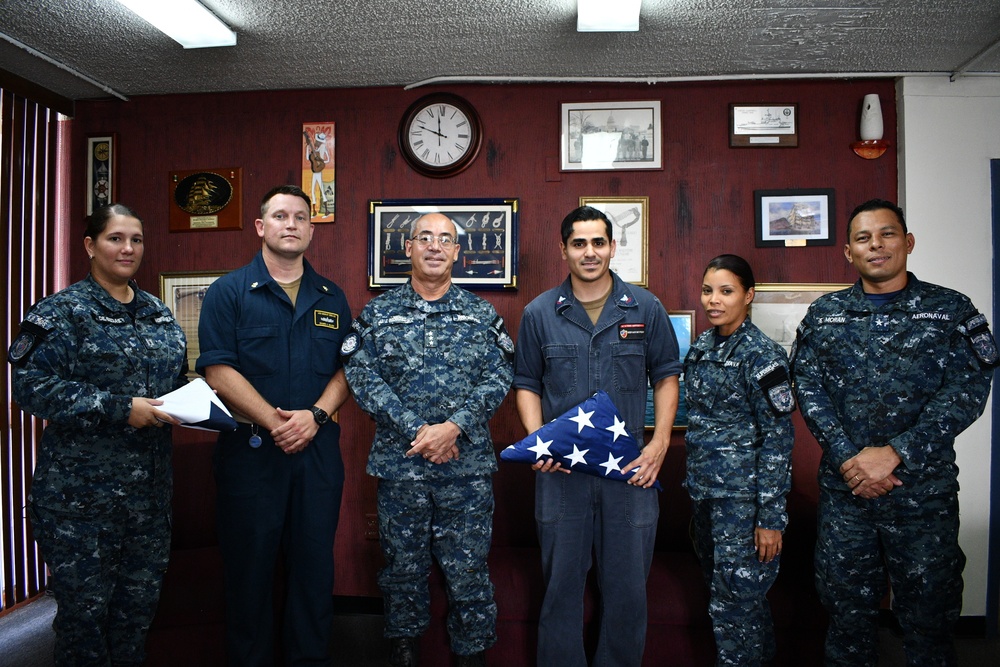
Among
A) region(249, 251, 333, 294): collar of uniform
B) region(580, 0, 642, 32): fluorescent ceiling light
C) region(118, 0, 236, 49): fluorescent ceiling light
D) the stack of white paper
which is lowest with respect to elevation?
the stack of white paper

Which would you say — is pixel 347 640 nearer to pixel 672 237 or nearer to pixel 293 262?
pixel 293 262

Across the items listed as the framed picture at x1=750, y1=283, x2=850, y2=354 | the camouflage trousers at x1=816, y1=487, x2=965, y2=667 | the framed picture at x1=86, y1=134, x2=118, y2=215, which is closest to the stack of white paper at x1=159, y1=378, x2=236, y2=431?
the framed picture at x1=86, y1=134, x2=118, y2=215

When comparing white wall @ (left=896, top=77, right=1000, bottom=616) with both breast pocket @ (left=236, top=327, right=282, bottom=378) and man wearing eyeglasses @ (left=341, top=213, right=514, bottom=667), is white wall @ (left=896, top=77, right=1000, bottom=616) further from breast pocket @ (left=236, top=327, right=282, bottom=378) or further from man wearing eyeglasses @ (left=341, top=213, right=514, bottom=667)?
breast pocket @ (left=236, top=327, right=282, bottom=378)

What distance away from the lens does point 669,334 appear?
2412 millimetres

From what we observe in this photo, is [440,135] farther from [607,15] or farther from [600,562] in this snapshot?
[600,562]

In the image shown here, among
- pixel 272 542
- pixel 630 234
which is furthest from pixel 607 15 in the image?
pixel 272 542

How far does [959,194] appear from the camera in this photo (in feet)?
10.4

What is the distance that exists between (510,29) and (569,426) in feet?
6.12

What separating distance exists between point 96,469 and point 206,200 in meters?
1.86

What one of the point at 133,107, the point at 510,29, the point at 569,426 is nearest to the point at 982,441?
the point at 569,426

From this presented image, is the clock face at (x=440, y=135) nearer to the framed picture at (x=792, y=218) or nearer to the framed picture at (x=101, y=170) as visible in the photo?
the framed picture at (x=792, y=218)

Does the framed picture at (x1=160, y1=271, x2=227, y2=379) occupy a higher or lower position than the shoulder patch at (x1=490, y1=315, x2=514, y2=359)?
higher

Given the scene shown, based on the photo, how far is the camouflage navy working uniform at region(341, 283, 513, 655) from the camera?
7.88 ft

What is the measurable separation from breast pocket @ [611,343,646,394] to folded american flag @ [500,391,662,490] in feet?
0.49
